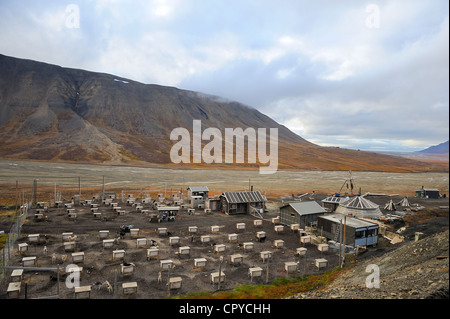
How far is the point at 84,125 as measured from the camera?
13775 centimetres

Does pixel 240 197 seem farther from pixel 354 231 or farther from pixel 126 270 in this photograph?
pixel 126 270

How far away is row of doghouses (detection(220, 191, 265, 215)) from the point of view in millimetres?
34638

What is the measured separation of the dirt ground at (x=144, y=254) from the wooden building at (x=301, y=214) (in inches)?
74.8

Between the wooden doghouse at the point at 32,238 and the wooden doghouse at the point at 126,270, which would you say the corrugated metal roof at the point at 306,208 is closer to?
the wooden doghouse at the point at 126,270

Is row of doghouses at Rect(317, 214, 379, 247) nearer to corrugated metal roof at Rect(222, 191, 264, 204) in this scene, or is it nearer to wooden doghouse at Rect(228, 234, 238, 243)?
wooden doghouse at Rect(228, 234, 238, 243)

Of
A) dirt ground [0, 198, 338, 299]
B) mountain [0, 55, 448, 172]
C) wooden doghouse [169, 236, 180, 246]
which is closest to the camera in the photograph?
dirt ground [0, 198, 338, 299]

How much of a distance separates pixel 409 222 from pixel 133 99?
647 feet

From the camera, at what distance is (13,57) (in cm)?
17262

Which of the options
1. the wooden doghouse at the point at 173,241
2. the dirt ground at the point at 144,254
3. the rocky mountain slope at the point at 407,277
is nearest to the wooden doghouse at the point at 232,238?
the dirt ground at the point at 144,254

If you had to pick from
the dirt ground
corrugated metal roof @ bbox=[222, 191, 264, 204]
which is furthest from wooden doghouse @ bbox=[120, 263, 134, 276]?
corrugated metal roof @ bbox=[222, 191, 264, 204]

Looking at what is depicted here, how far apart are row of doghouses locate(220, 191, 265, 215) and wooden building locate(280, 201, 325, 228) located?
17.3 ft

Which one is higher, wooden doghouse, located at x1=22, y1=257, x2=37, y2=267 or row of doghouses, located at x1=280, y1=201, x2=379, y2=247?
row of doghouses, located at x1=280, y1=201, x2=379, y2=247

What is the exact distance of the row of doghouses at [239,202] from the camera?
34.6 m
